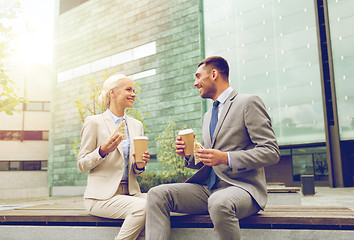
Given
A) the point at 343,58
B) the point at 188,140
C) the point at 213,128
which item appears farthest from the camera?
the point at 343,58

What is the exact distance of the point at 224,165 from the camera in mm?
3074

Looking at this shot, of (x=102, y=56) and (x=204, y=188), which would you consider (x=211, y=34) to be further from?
(x=204, y=188)

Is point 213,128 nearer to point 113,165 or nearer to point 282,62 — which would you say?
point 113,165

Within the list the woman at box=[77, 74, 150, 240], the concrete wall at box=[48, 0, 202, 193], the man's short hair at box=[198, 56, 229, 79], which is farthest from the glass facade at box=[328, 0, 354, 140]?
the woman at box=[77, 74, 150, 240]

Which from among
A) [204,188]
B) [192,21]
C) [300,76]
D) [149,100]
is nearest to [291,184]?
[300,76]

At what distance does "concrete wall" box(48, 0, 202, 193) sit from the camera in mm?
21938

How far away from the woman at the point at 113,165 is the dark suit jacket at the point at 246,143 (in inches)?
34.9

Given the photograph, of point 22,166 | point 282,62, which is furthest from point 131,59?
point 22,166

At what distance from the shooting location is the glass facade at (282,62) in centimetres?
1959

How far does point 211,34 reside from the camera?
21.7 meters

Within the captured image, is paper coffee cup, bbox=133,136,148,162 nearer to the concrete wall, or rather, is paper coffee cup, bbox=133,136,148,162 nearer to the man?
the man

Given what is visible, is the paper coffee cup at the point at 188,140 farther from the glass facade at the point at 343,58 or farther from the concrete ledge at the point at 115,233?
the glass facade at the point at 343,58

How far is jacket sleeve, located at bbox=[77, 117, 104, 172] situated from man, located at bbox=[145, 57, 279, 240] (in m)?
0.73

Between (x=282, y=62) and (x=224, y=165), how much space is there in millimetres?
18410
